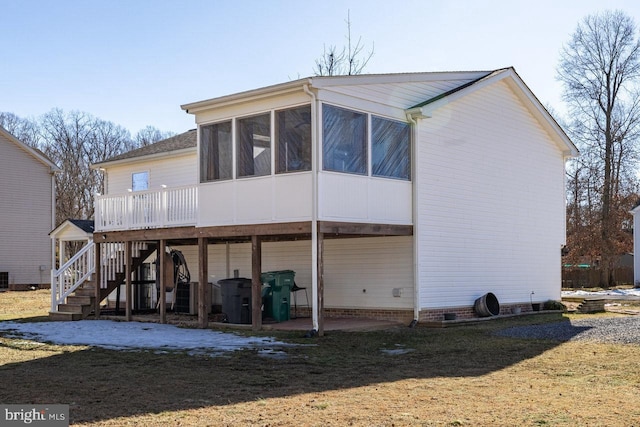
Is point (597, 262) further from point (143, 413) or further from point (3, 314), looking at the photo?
point (143, 413)

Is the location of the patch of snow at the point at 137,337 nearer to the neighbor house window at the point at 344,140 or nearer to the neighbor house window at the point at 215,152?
the neighbor house window at the point at 215,152

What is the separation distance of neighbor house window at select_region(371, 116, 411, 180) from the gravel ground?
4.14 meters

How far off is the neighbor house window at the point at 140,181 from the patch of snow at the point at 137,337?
6.36 metres

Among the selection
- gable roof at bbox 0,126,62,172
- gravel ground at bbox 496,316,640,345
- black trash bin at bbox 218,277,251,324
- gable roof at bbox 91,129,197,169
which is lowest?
gravel ground at bbox 496,316,640,345

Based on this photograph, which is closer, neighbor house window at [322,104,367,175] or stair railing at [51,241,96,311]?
neighbor house window at [322,104,367,175]

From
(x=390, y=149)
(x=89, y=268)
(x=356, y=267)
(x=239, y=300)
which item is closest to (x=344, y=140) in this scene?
(x=390, y=149)

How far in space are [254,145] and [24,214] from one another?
21.5 metres

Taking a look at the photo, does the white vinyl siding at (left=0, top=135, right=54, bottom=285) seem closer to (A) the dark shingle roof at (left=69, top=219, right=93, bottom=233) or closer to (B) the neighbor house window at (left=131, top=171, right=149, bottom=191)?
(B) the neighbor house window at (left=131, top=171, right=149, bottom=191)

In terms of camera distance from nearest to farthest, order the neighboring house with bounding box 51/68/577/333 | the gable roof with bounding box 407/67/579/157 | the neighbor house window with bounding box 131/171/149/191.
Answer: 1. the neighboring house with bounding box 51/68/577/333
2. the gable roof with bounding box 407/67/579/157
3. the neighbor house window with bounding box 131/171/149/191

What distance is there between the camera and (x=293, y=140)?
50.3 feet

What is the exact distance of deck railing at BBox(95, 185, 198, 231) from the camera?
57.0ft

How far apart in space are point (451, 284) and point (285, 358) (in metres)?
7.34

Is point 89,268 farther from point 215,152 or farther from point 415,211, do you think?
point 415,211

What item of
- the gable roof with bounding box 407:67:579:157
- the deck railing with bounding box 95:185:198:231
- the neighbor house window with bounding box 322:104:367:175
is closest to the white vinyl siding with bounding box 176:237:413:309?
the neighbor house window with bounding box 322:104:367:175
